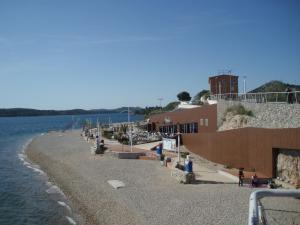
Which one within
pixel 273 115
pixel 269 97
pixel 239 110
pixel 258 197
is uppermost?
pixel 269 97

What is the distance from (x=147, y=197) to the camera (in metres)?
19.3

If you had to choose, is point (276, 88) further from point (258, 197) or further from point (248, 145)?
point (258, 197)

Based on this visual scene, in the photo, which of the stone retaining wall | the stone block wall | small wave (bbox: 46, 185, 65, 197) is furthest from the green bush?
the stone block wall

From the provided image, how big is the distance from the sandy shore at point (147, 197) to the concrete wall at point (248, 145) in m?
3.10

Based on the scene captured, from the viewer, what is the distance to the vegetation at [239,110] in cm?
3039

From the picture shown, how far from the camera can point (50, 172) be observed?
101 ft

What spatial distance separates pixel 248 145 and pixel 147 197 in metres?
7.83

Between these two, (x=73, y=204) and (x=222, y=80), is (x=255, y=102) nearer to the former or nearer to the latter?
(x=222, y=80)

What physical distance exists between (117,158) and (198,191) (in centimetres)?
1362

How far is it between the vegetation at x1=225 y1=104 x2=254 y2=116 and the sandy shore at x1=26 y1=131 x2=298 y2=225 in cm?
780

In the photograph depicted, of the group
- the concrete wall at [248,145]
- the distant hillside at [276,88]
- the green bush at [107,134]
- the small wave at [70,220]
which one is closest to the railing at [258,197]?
the small wave at [70,220]

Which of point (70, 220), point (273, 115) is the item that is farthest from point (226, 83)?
point (70, 220)

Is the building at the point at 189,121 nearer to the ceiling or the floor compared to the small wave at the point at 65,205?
nearer to the ceiling

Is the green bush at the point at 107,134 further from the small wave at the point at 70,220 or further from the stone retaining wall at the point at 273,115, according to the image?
the small wave at the point at 70,220
